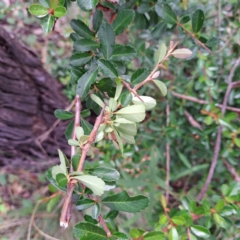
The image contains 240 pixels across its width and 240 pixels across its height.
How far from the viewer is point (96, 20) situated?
64cm

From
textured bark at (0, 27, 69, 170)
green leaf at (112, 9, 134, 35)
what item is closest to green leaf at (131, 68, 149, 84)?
green leaf at (112, 9, 134, 35)

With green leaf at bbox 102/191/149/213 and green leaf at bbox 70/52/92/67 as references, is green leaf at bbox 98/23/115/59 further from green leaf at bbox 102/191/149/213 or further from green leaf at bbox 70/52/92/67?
green leaf at bbox 102/191/149/213

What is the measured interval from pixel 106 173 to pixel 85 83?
19 cm

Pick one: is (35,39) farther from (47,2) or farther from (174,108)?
(47,2)

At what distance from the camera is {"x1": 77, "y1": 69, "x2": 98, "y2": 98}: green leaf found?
58 centimetres

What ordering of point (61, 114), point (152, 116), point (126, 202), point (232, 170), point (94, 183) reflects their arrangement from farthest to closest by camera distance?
point (152, 116) → point (232, 170) → point (61, 114) → point (126, 202) → point (94, 183)

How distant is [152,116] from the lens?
1.45m

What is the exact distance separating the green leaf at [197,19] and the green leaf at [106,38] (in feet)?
0.91

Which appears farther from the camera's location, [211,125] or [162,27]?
[211,125]

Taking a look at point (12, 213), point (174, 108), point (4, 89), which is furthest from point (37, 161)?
point (174, 108)

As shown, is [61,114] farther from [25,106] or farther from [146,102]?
[25,106]

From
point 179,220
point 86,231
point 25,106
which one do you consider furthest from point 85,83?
point 25,106

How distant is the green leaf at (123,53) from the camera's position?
0.61 metres

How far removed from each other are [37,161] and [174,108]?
35.2 inches
